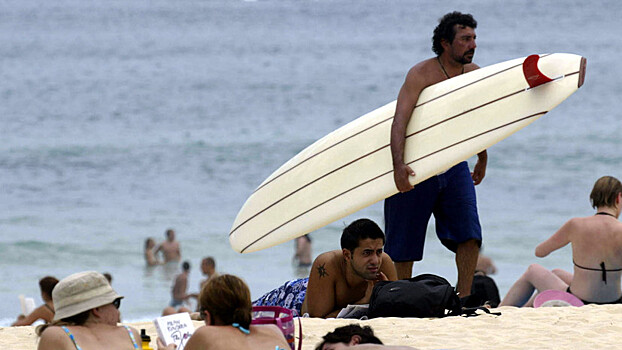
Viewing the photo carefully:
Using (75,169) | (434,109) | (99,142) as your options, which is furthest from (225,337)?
(99,142)

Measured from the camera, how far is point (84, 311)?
125 inches

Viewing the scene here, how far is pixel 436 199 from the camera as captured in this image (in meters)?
5.55

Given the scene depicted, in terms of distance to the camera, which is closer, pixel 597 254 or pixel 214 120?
pixel 597 254

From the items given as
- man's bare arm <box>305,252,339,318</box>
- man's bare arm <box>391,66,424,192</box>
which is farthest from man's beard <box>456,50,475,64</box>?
man's bare arm <box>305,252,339,318</box>

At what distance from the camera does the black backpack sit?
5117 millimetres

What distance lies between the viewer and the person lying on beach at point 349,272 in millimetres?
5039

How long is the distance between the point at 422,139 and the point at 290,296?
3.80ft

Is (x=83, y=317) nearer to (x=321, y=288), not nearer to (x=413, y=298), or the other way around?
(x=321, y=288)

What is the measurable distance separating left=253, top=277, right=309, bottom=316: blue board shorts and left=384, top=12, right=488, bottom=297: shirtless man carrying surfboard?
0.55 metres

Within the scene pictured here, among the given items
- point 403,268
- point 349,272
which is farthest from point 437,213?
point 349,272

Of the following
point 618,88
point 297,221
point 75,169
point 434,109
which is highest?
point 618,88

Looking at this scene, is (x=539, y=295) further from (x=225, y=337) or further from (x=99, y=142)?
(x=99, y=142)

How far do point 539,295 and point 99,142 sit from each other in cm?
2199

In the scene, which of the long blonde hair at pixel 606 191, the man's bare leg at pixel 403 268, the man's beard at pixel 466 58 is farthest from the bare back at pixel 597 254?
the man's beard at pixel 466 58
